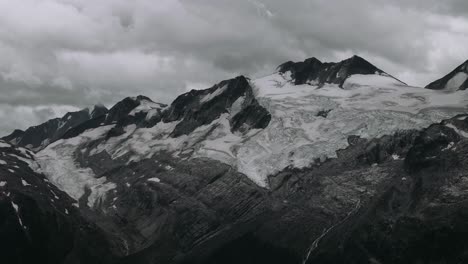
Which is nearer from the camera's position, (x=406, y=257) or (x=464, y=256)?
(x=464, y=256)

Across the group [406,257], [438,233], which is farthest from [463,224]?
[406,257]

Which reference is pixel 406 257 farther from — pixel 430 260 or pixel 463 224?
pixel 463 224

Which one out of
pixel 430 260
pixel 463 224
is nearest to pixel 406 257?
pixel 430 260

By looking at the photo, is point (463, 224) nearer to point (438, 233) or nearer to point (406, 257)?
point (438, 233)
